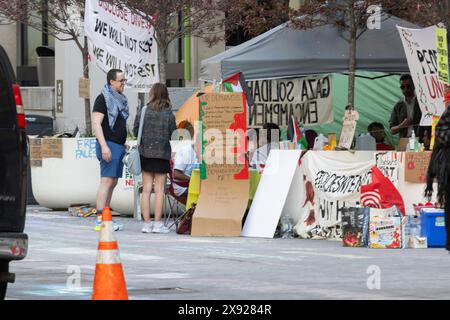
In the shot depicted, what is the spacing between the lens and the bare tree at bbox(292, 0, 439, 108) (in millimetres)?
19578

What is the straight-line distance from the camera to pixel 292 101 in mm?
21734

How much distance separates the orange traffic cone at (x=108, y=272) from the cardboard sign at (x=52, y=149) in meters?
12.7

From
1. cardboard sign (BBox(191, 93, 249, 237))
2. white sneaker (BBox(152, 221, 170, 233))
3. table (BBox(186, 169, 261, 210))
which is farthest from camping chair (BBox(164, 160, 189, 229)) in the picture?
cardboard sign (BBox(191, 93, 249, 237))

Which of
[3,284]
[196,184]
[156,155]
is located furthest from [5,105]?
[196,184]

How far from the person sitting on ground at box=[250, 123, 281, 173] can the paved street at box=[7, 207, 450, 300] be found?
5.53ft

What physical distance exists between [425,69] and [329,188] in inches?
101

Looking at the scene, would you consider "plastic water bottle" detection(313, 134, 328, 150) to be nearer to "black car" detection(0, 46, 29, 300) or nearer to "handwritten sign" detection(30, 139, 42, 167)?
"handwritten sign" detection(30, 139, 42, 167)

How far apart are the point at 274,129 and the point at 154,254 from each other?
6.71 m

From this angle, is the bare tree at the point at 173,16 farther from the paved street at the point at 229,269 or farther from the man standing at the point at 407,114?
the paved street at the point at 229,269

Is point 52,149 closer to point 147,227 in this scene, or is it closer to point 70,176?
point 70,176

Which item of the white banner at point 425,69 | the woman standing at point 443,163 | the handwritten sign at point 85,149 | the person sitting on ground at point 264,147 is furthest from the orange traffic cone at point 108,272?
the handwritten sign at point 85,149

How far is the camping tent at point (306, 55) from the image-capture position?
19.6 m
